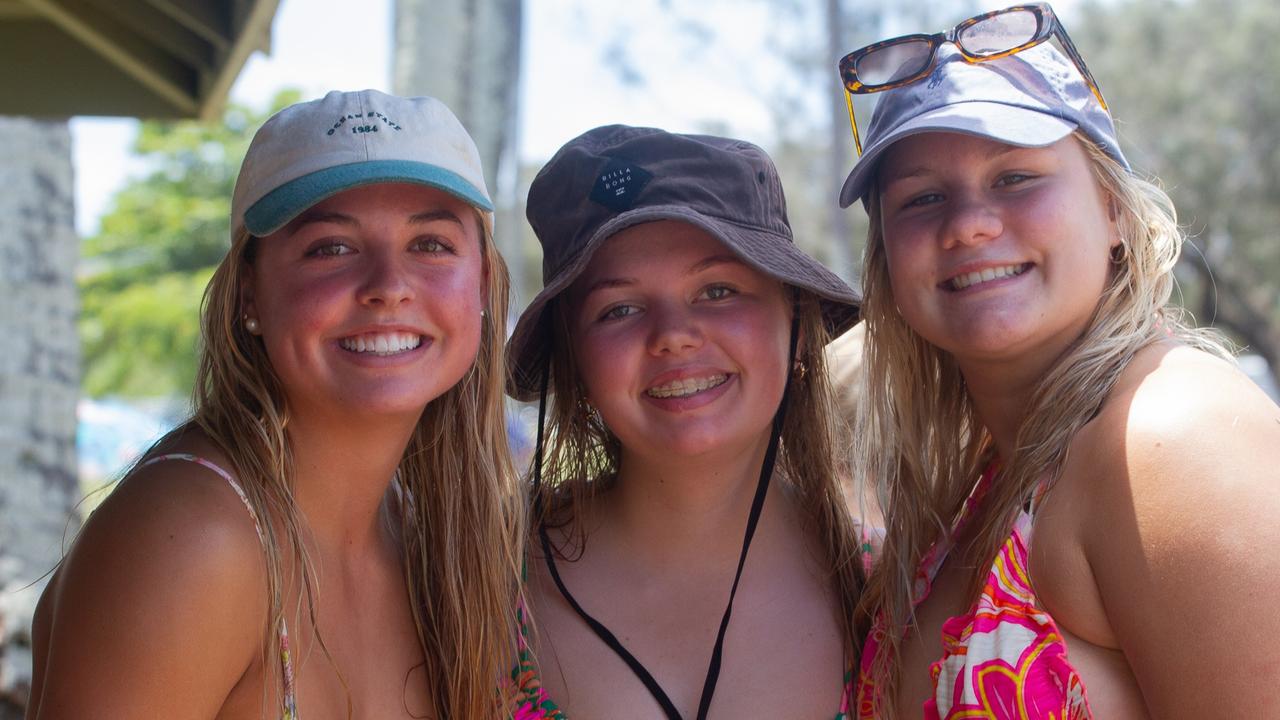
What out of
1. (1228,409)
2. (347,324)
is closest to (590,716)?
(347,324)

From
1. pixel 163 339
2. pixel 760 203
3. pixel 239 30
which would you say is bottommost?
pixel 760 203

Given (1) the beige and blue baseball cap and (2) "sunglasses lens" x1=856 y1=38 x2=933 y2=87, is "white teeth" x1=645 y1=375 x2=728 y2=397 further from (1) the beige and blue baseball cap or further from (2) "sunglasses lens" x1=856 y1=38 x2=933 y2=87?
(2) "sunglasses lens" x1=856 y1=38 x2=933 y2=87

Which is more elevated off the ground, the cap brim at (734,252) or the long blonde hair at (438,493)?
the cap brim at (734,252)

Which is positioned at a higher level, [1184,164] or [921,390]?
[1184,164]

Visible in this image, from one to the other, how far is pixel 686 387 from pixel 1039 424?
706mm

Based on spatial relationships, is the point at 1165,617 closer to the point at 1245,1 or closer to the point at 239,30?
the point at 239,30

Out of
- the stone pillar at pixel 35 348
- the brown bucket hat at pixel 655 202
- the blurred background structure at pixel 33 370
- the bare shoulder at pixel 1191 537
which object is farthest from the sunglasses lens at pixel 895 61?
the stone pillar at pixel 35 348

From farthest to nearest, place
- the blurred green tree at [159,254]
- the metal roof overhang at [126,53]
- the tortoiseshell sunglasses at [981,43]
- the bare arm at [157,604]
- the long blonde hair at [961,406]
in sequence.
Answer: the blurred green tree at [159,254] < the metal roof overhang at [126,53] < the tortoiseshell sunglasses at [981,43] < the long blonde hair at [961,406] < the bare arm at [157,604]

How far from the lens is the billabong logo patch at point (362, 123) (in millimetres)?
2082

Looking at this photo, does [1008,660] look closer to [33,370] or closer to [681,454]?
[681,454]

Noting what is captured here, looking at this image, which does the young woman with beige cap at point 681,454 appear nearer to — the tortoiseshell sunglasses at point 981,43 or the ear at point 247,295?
the tortoiseshell sunglasses at point 981,43

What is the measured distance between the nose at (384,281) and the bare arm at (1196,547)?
47.9 inches

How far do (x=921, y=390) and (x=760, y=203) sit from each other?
544 mm

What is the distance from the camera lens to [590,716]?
2.27 m
